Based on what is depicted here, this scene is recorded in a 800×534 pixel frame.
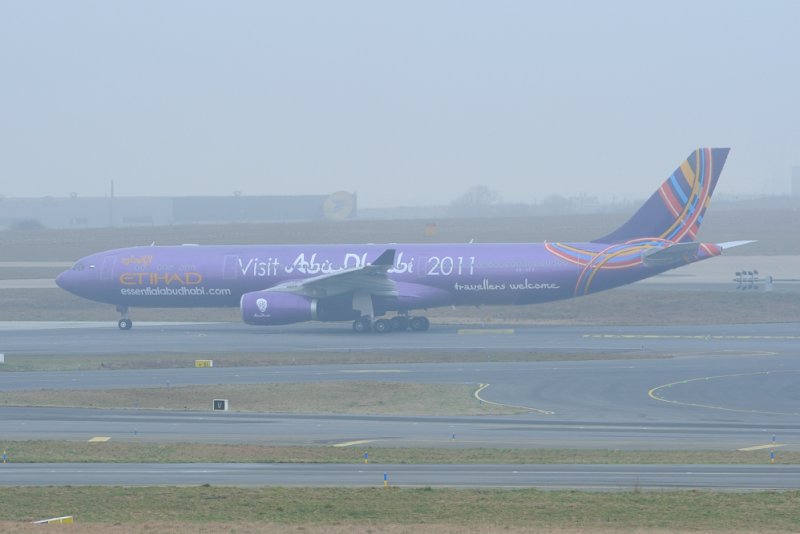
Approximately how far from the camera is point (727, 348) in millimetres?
50125

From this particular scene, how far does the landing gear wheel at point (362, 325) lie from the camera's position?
196 feet

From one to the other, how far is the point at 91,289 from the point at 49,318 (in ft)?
29.5

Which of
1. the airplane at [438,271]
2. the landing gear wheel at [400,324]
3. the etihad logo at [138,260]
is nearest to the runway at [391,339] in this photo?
the landing gear wheel at [400,324]

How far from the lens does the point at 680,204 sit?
59.8m

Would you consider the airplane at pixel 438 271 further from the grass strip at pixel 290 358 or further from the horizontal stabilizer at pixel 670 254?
the grass strip at pixel 290 358

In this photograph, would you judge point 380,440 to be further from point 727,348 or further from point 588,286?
point 588,286

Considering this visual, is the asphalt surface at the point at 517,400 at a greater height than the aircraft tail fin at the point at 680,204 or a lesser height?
lesser

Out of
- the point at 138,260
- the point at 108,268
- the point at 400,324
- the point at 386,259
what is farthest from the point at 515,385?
the point at 108,268

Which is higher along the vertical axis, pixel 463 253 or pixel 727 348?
pixel 463 253

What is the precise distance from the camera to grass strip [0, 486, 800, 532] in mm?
20094

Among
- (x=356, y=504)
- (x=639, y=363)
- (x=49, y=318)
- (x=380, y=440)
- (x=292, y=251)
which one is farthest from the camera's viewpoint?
(x=49, y=318)

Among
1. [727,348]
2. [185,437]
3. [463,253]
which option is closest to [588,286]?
[463,253]

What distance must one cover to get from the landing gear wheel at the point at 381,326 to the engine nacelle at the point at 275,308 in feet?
11.2

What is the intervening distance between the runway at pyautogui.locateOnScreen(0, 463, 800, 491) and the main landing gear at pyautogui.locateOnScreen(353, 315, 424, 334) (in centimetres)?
3298
